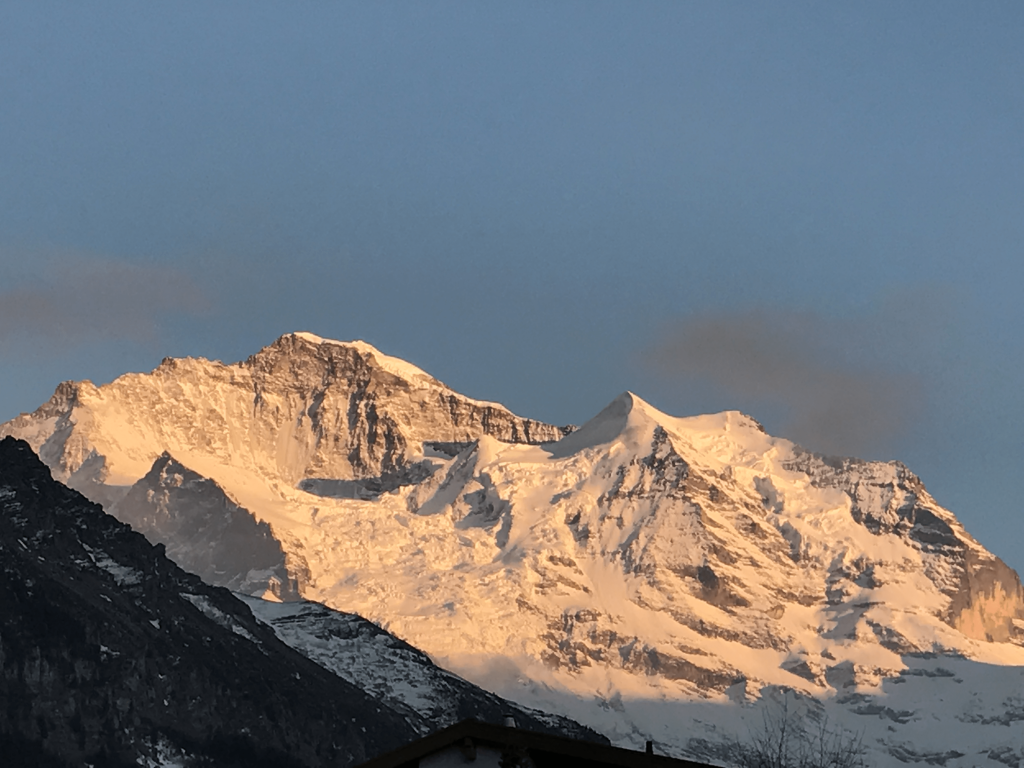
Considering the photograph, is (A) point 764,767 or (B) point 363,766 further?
(A) point 764,767

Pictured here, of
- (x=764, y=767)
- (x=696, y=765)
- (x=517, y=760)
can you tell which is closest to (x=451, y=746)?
(x=517, y=760)

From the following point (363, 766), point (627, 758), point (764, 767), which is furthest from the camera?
point (764, 767)

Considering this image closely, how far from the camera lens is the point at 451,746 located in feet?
133

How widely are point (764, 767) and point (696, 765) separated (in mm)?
19960

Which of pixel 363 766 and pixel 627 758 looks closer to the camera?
pixel 627 758

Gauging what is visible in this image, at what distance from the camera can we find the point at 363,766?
139 feet

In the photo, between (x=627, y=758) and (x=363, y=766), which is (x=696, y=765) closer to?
(x=627, y=758)

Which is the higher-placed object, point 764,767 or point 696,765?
point 764,767

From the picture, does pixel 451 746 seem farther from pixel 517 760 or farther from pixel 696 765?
pixel 696 765

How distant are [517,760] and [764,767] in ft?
73.0

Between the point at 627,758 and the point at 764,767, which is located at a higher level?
the point at 764,767

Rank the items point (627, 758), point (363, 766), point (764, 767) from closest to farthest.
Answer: point (627, 758) < point (363, 766) < point (764, 767)

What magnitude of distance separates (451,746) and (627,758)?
10.1 ft

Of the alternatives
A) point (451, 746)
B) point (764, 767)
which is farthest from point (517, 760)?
point (764, 767)
